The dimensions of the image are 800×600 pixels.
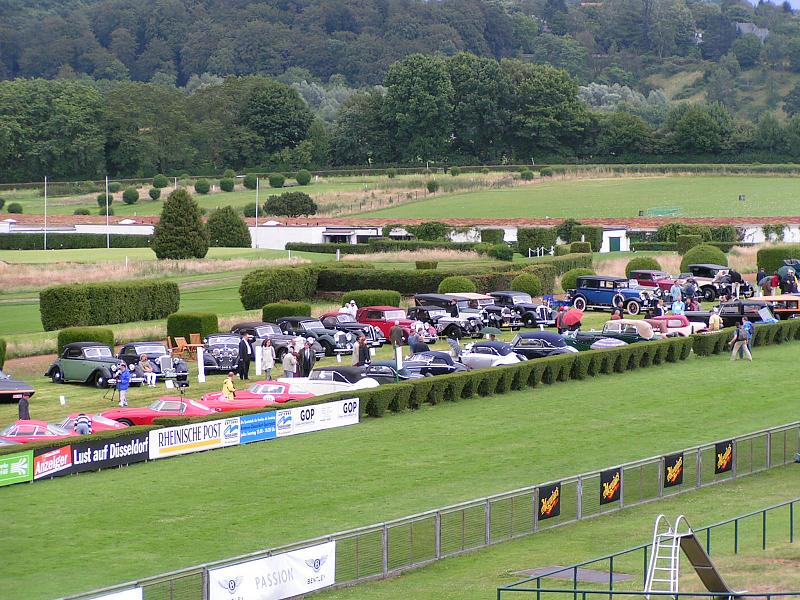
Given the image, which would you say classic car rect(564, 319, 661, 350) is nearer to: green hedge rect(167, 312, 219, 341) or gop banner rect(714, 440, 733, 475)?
green hedge rect(167, 312, 219, 341)

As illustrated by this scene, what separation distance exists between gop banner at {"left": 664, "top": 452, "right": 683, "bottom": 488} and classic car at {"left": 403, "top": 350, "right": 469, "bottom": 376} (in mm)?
14485

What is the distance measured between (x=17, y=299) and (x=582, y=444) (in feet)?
138

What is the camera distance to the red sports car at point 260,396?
37.5 m

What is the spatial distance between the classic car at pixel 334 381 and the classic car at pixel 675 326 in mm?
15156

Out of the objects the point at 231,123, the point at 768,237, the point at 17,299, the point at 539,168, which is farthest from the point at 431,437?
the point at 231,123

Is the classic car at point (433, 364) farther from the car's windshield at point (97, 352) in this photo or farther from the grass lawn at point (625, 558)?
the grass lawn at point (625, 558)

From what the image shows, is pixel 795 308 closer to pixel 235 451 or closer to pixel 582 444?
pixel 582 444

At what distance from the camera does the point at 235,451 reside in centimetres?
3469

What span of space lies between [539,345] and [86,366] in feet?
48.1

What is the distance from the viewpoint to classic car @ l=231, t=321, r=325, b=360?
4862cm

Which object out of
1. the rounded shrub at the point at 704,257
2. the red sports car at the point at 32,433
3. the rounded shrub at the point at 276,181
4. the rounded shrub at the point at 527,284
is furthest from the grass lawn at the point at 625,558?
the rounded shrub at the point at 276,181

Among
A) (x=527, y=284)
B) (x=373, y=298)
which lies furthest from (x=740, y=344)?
(x=373, y=298)

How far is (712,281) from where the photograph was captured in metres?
66.4

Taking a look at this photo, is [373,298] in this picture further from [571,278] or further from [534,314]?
[571,278]
